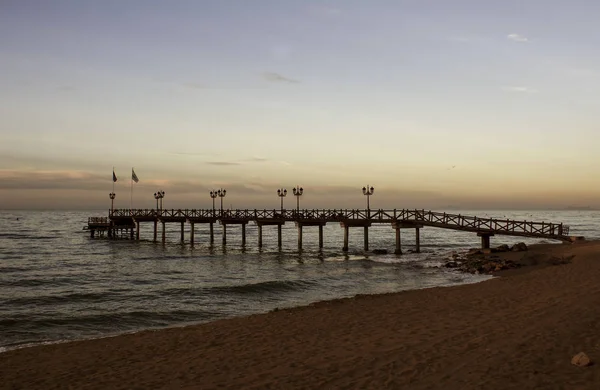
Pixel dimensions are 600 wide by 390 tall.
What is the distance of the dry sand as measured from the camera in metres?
9.22

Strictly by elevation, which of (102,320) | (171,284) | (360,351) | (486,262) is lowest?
(171,284)

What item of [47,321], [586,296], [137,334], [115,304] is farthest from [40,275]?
[586,296]

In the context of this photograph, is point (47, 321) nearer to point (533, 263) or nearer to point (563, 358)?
point (563, 358)

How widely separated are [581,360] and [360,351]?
4.68 meters

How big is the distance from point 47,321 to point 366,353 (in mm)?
15233

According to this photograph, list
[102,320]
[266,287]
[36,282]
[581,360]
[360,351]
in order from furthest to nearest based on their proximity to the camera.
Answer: [36,282] → [266,287] → [102,320] → [360,351] → [581,360]

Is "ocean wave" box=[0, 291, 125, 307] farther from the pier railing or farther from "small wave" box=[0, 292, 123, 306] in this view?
the pier railing

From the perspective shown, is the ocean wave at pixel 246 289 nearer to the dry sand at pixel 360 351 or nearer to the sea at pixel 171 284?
the sea at pixel 171 284

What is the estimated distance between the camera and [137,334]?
15.8 meters

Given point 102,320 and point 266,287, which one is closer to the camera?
point 102,320

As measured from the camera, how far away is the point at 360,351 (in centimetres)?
1127

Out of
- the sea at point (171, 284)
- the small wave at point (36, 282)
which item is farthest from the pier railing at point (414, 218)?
the small wave at point (36, 282)

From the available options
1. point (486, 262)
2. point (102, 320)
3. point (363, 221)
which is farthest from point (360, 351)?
point (363, 221)

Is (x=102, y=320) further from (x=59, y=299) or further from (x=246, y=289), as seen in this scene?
(x=246, y=289)
